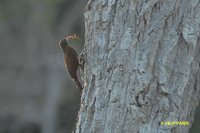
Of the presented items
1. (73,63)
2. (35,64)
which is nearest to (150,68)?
(73,63)

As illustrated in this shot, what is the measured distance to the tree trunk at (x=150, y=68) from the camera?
13.1 feet

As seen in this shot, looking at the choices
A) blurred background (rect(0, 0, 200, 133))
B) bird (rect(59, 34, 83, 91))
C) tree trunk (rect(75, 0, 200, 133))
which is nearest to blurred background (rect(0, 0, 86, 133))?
blurred background (rect(0, 0, 200, 133))

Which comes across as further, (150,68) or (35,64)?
(35,64)

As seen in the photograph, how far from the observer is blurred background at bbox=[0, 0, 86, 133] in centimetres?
1290

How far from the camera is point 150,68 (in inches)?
157

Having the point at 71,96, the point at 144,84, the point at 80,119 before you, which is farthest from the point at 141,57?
the point at 71,96

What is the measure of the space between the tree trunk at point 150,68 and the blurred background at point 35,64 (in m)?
8.18

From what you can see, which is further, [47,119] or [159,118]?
[47,119]

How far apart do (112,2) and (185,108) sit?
23.9 inches

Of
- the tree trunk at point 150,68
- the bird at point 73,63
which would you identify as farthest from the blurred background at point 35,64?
the tree trunk at point 150,68

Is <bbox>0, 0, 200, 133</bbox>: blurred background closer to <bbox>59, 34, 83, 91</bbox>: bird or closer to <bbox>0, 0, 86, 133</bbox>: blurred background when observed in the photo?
<bbox>0, 0, 86, 133</bbox>: blurred background

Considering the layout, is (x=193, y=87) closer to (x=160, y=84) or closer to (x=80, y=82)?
(x=160, y=84)

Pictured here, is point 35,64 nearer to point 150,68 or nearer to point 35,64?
point 35,64

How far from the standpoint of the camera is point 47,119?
1302 centimetres
